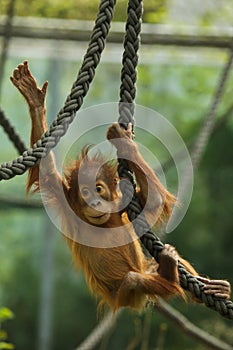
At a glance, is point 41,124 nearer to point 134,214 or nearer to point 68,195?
point 68,195

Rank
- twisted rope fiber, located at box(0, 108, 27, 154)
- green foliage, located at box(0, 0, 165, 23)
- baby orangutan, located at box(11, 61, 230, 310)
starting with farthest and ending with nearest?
1. green foliage, located at box(0, 0, 165, 23)
2. twisted rope fiber, located at box(0, 108, 27, 154)
3. baby orangutan, located at box(11, 61, 230, 310)

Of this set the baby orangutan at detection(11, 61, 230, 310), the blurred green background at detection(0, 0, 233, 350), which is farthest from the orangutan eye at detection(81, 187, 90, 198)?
the blurred green background at detection(0, 0, 233, 350)

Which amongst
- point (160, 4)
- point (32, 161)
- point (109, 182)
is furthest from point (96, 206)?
point (160, 4)

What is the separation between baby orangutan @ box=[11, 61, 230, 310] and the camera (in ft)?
7.75

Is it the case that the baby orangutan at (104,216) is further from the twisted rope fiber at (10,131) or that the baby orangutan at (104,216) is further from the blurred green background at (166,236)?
the blurred green background at (166,236)

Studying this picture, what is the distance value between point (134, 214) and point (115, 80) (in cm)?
559

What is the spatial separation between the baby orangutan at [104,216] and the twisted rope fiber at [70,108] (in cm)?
27

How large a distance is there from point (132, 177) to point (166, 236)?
5.24 m

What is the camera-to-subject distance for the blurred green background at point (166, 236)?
7422 mm

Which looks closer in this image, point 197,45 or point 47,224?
point 197,45

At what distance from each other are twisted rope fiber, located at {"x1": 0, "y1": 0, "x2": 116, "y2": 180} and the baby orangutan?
10.7 inches

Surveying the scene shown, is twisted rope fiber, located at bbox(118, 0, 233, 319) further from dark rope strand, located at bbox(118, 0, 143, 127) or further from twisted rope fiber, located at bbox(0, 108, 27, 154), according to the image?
twisted rope fiber, located at bbox(0, 108, 27, 154)

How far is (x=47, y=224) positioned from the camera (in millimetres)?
7641

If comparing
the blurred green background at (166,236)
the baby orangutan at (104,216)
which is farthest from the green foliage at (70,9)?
the baby orangutan at (104,216)
